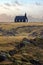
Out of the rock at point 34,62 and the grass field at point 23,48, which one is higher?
the grass field at point 23,48

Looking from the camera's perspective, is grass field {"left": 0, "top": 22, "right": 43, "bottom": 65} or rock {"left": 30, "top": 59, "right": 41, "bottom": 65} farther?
grass field {"left": 0, "top": 22, "right": 43, "bottom": 65}

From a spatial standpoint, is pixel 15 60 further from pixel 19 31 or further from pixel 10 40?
pixel 19 31

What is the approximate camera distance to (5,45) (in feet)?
162

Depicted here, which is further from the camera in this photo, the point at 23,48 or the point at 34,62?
→ the point at 23,48

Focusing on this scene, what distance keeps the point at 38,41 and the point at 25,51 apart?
5108mm

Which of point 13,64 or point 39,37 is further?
point 39,37

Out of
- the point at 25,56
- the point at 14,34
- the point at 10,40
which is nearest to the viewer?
the point at 25,56

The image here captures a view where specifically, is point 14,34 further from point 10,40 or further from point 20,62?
point 20,62

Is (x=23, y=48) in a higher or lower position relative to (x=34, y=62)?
higher

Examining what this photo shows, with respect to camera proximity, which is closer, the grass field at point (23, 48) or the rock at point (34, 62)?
the rock at point (34, 62)

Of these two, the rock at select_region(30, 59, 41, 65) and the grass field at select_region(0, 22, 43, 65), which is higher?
the grass field at select_region(0, 22, 43, 65)

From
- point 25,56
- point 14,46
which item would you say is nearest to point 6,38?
point 14,46

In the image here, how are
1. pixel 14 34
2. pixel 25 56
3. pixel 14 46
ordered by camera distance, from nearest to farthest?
pixel 25 56, pixel 14 46, pixel 14 34

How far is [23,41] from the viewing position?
50.5m
